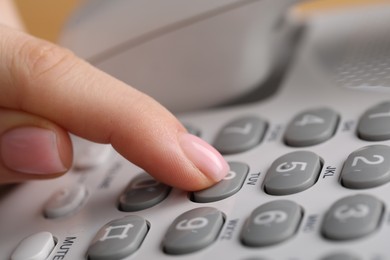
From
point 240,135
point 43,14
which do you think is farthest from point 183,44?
point 43,14

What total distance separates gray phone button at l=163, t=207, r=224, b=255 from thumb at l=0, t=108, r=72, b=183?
8cm

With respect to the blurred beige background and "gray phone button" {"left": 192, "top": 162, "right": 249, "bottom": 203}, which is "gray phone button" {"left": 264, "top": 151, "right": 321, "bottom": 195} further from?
the blurred beige background

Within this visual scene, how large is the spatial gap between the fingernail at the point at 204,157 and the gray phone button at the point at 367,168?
0.18 ft

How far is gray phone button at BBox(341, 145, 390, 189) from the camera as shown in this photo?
0.86ft

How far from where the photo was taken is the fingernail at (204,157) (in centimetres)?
29

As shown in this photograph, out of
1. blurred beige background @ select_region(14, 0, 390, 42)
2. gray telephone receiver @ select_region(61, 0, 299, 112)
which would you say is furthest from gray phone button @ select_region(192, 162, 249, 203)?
blurred beige background @ select_region(14, 0, 390, 42)

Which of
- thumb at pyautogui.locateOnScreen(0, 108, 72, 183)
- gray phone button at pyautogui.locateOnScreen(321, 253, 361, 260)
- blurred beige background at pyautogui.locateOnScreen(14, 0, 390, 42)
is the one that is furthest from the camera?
blurred beige background at pyautogui.locateOnScreen(14, 0, 390, 42)

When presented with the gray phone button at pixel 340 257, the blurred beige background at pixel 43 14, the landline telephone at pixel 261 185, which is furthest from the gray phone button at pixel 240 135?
the blurred beige background at pixel 43 14

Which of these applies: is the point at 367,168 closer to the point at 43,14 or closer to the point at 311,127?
the point at 311,127

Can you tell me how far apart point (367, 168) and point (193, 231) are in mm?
74

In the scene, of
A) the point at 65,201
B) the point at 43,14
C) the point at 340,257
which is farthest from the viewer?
the point at 43,14

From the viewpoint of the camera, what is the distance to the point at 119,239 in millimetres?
271

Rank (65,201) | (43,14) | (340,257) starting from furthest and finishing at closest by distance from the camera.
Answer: (43,14) < (65,201) < (340,257)

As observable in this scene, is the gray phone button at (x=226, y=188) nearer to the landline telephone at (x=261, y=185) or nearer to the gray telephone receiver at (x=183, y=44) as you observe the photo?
the landline telephone at (x=261, y=185)
